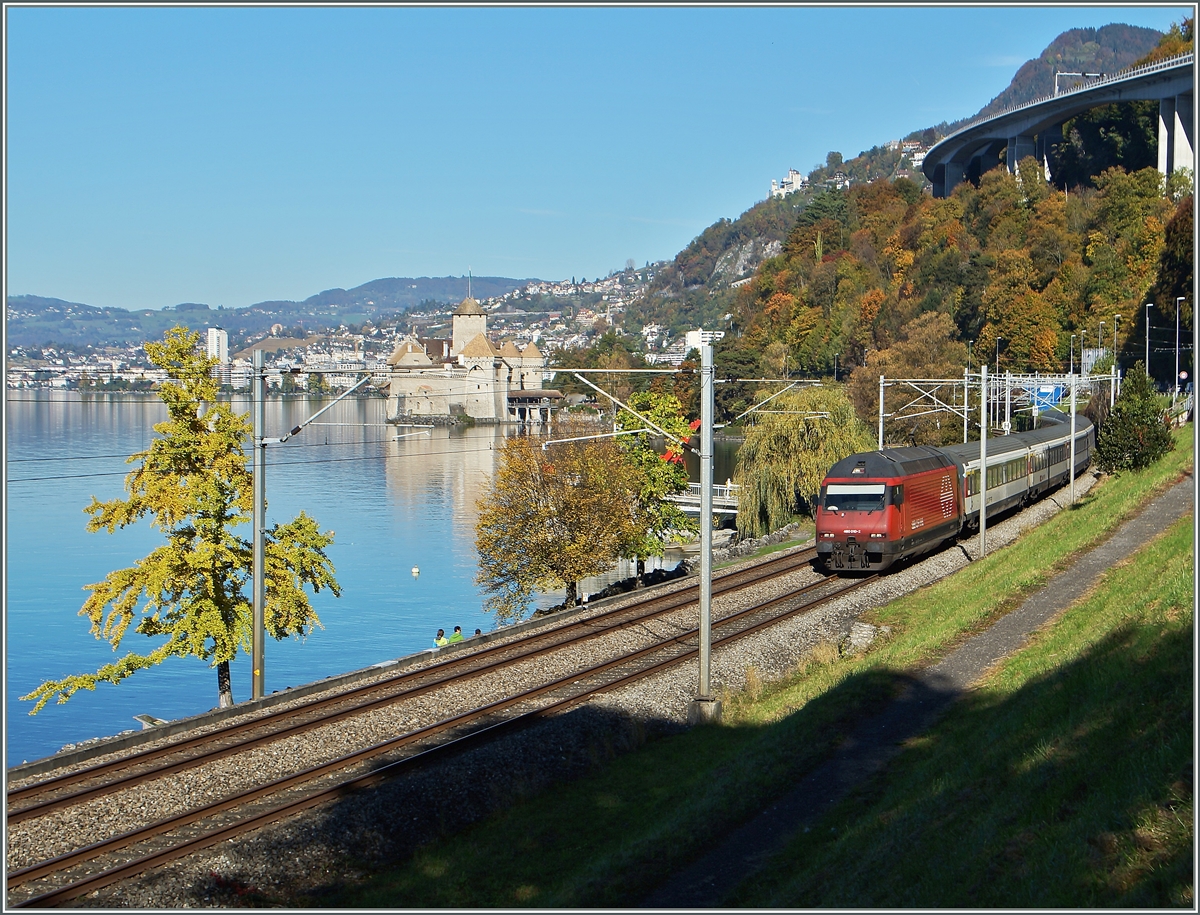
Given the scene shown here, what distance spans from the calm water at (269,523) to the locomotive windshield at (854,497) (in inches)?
523

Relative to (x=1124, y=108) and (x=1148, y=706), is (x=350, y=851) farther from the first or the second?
(x=1124, y=108)

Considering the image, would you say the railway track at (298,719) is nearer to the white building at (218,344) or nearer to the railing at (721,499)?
the white building at (218,344)

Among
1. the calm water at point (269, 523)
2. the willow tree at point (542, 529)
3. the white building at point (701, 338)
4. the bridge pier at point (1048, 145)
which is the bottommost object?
the calm water at point (269, 523)

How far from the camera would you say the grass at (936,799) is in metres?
8.88

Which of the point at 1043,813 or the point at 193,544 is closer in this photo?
the point at 1043,813

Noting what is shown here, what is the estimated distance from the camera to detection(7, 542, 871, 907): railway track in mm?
13180

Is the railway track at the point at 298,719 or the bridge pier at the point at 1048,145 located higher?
the bridge pier at the point at 1048,145

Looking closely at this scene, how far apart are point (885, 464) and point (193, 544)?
61.5ft

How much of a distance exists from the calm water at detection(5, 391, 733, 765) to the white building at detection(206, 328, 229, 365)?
235cm

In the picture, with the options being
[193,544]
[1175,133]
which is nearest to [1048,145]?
[1175,133]

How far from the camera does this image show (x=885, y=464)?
3152cm

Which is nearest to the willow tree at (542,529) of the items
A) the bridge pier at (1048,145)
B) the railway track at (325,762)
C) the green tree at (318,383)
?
the green tree at (318,383)

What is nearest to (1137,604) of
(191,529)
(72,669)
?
(191,529)

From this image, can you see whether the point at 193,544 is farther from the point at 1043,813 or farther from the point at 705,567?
the point at 1043,813
